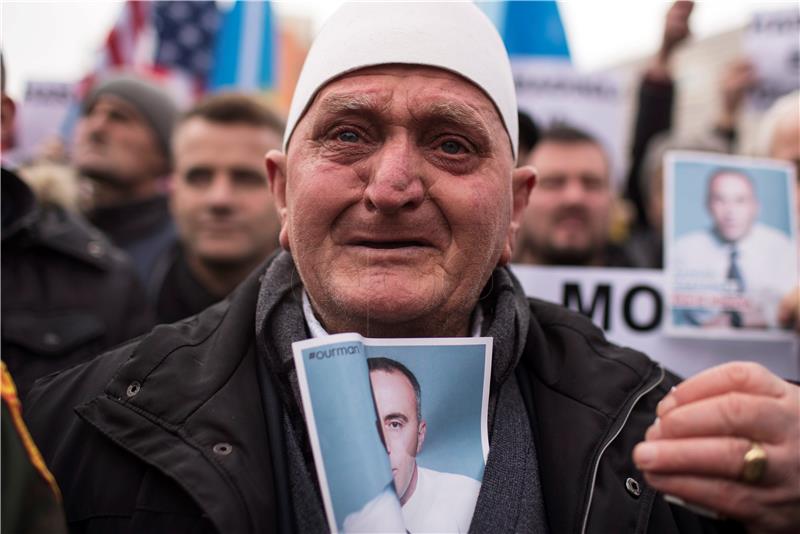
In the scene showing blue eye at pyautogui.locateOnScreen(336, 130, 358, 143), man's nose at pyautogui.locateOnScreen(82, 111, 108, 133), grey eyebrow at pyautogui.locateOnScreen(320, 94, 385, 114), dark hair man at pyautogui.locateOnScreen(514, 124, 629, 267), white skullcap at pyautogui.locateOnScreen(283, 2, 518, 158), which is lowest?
dark hair man at pyautogui.locateOnScreen(514, 124, 629, 267)

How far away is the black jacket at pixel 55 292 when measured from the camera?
2.54m

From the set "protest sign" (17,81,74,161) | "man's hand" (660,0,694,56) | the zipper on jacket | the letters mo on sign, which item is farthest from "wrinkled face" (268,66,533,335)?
"protest sign" (17,81,74,161)

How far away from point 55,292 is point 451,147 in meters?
1.80

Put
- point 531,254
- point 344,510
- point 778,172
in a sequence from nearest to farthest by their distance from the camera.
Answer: point 344,510
point 778,172
point 531,254

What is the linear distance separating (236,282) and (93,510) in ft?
7.22

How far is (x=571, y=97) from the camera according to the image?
439 cm

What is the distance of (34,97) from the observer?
200 inches

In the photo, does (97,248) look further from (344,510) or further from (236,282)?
(344,510)

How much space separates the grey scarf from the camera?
64.7 inches

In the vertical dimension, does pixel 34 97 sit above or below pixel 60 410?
above

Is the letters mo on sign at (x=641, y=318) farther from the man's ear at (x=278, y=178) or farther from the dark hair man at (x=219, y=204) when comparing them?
the dark hair man at (x=219, y=204)

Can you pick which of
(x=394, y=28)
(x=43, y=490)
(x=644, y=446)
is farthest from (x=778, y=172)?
(x=43, y=490)

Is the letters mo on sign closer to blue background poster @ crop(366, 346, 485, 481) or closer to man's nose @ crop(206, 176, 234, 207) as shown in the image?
blue background poster @ crop(366, 346, 485, 481)

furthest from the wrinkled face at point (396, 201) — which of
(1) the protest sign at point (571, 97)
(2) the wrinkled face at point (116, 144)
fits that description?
(2) the wrinkled face at point (116, 144)
